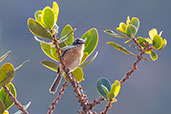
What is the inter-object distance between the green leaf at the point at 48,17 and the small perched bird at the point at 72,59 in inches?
3.8

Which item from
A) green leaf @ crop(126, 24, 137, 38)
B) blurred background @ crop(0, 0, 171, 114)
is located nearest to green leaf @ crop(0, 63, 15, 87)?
green leaf @ crop(126, 24, 137, 38)

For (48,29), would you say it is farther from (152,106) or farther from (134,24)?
(152,106)

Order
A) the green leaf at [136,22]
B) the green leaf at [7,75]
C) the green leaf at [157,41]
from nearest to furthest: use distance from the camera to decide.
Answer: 1. the green leaf at [7,75]
2. the green leaf at [157,41]
3. the green leaf at [136,22]

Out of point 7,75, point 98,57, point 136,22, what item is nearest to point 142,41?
point 136,22

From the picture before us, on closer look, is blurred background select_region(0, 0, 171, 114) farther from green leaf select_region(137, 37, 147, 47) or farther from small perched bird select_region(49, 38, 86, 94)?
green leaf select_region(137, 37, 147, 47)

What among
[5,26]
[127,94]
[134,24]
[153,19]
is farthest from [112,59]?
[134,24]

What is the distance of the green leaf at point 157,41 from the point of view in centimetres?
123

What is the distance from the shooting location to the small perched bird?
4.63 feet

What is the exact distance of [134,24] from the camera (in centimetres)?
134

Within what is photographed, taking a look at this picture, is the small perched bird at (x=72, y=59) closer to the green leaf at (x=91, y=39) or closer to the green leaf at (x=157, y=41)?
the green leaf at (x=91, y=39)

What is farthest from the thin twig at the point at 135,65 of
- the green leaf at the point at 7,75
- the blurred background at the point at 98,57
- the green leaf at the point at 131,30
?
the blurred background at the point at 98,57

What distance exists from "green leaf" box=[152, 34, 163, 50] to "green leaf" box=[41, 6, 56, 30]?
1.00 feet

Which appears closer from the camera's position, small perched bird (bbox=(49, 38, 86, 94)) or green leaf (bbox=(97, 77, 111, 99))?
green leaf (bbox=(97, 77, 111, 99))

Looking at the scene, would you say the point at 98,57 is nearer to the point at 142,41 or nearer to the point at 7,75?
the point at 142,41
